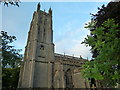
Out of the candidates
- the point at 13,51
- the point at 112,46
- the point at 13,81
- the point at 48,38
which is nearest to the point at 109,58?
the point at 112,46

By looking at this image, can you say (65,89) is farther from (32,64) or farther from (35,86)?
(32,64)

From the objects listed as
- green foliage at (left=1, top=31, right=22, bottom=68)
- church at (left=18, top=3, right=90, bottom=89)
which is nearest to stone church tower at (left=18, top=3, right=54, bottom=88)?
church at (left=18, top=3, right=90, bottom=89)

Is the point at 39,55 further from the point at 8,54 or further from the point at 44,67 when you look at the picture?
the point at 8,54

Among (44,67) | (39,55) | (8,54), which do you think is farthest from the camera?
(39,55)

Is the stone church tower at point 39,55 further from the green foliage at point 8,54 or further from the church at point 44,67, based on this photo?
the green foliage at point 8,54

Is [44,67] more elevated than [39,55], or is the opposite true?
[39,55]

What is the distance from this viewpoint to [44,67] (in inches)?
1299

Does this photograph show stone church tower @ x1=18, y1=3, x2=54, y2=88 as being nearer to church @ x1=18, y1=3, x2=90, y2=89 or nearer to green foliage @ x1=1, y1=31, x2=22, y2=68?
church @ x1=18, y1=3, x2=90, y2=89

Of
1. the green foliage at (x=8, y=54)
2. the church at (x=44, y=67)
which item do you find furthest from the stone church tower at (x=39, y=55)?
the green foliage at (x=8, y=54)

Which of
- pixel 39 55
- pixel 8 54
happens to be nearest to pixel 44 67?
pixel 39 55

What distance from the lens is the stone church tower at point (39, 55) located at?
97.0 feet

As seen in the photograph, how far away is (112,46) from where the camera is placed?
4.65 m

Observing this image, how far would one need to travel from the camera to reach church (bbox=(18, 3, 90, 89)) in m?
29.7

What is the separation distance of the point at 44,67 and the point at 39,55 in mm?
3874
